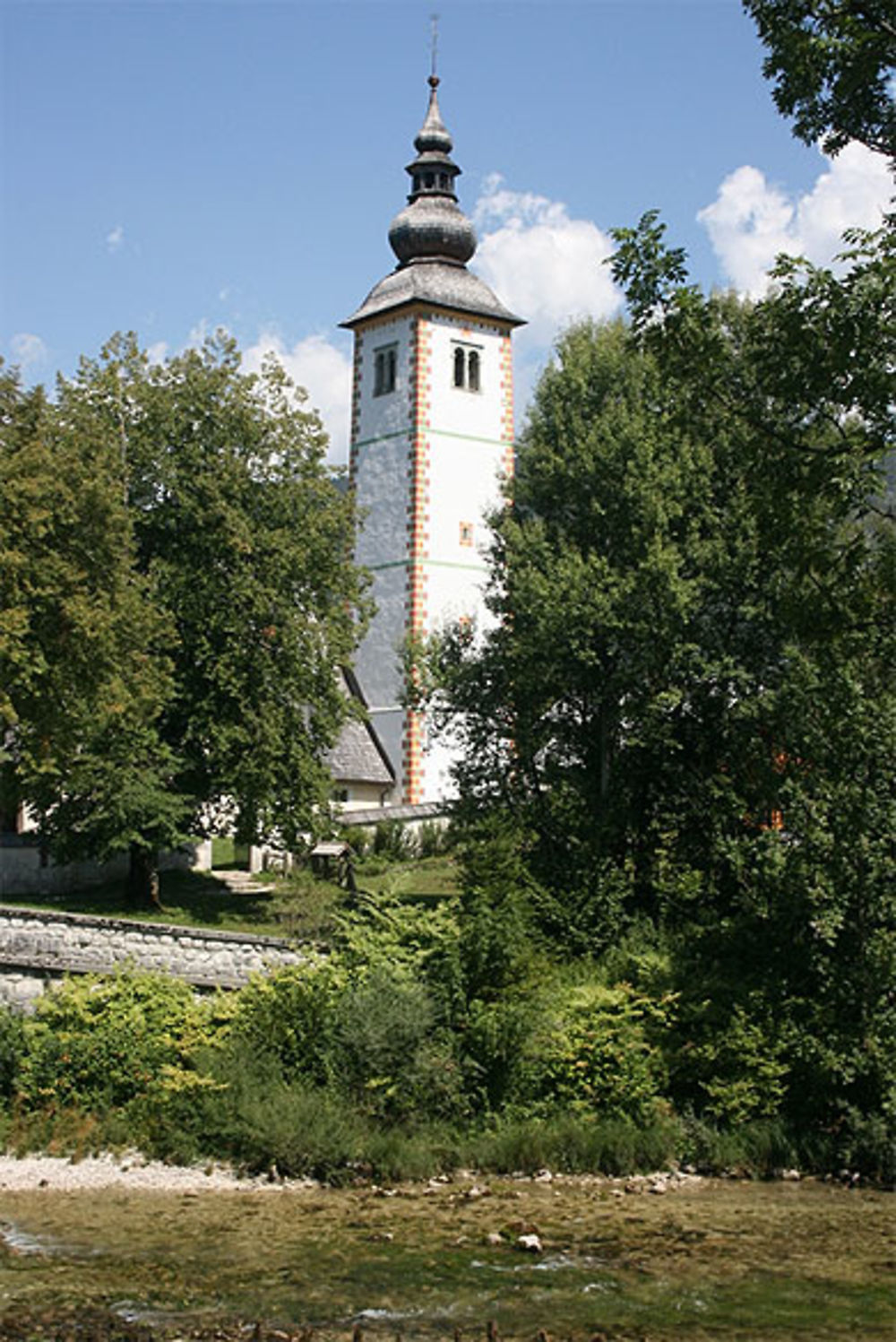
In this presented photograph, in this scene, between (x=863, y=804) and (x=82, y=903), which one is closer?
(x=863, y=804)

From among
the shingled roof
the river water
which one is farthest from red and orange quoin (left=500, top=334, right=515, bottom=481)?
the river water

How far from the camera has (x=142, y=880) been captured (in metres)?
30.1

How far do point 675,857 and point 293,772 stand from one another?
919 cm

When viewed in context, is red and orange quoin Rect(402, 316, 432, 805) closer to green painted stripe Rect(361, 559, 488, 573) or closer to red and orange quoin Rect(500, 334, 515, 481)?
green painted stripe Rect(361, 559, 488, 573)

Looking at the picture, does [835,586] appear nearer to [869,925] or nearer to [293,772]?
[869,925]

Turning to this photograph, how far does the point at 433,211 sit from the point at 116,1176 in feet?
115

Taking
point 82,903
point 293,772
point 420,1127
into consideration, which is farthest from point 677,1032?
point 82,903

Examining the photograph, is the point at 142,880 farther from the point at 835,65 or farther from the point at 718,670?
the point at 835,65

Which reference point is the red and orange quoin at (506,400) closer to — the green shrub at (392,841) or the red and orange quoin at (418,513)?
the red and orange quoin at (418,513)

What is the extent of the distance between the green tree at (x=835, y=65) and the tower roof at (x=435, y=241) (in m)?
31.7

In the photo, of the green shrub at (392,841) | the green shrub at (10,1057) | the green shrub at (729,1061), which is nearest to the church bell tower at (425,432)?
the green shrub at (392,841)

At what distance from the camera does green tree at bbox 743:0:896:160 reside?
13344mm

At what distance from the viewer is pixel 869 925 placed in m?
19.3

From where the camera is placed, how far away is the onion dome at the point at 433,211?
150 ft
